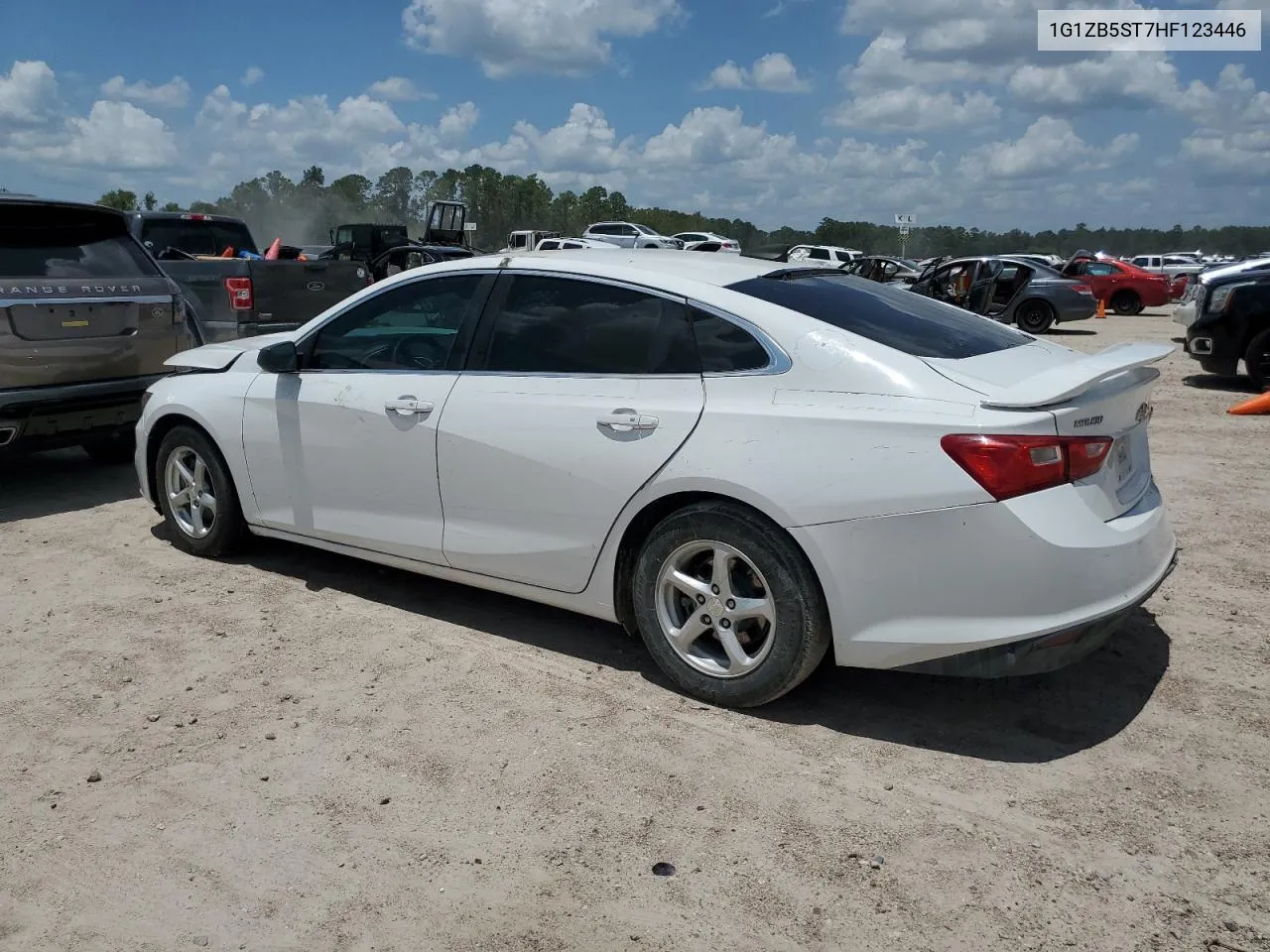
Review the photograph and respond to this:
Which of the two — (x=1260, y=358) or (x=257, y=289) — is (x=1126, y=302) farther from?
(x=257, y=289)

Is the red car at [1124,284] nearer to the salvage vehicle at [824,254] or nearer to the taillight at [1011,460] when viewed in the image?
the salvage vehicle at [824,254]

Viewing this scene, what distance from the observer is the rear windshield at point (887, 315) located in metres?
3.72

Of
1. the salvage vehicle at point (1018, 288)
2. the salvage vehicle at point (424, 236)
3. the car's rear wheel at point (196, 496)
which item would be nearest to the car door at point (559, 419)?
the car's rear wheel at point (196, 496)

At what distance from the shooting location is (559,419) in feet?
13.2

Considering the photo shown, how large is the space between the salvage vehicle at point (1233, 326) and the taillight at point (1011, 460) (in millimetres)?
9306

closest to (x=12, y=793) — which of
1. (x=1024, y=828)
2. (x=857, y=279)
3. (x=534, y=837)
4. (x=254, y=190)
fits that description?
(x=534, y=837)

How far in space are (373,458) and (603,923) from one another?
251 cm

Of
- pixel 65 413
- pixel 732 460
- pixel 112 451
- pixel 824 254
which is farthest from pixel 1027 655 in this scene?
pixel 824 254

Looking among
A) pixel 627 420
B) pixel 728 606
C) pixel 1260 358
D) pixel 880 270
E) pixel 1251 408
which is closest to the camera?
pixel 728 606

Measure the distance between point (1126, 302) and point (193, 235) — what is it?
23503mm

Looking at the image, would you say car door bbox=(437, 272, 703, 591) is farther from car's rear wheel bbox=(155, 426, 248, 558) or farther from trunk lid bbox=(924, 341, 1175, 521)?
car's rear wheel bbox=(155, 426, 248, 558)

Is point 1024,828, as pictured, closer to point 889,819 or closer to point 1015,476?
point 889,819

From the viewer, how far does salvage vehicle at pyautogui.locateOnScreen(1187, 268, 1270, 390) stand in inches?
430

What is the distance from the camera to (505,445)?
13.5ft
